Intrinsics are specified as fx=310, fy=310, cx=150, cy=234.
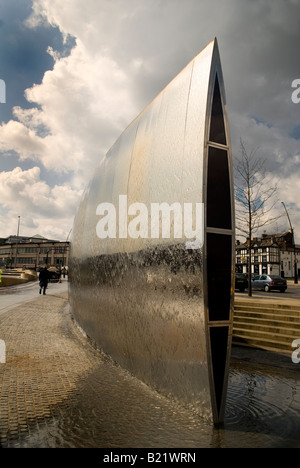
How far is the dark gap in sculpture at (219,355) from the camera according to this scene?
10.6 feet

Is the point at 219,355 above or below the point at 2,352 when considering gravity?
above

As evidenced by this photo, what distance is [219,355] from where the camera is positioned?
3.29 meters

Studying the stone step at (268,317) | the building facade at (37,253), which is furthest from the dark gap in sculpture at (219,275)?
the building facade at (37,253)

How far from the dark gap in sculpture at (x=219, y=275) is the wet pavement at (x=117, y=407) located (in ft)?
3.68

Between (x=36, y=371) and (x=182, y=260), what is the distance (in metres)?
3.05

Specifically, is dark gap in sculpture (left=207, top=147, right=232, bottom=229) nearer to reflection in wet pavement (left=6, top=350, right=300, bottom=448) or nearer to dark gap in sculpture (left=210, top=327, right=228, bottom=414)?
dark gap in sculpture (left=210, top=327, right=228, bottom=414)

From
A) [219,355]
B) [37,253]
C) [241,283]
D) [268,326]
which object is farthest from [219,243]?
[37,253]

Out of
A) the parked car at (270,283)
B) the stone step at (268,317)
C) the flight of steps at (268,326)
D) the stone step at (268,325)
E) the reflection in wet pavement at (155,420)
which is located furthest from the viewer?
the parked car at (270,283)

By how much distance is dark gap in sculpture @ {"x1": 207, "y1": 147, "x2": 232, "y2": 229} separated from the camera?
342 cm

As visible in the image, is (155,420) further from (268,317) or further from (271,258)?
(271,258)

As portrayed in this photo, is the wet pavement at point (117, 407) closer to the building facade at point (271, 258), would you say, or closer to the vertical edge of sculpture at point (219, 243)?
the vertical edge of sculpture at point (219, 243)

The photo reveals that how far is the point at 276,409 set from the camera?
12.3 ft
